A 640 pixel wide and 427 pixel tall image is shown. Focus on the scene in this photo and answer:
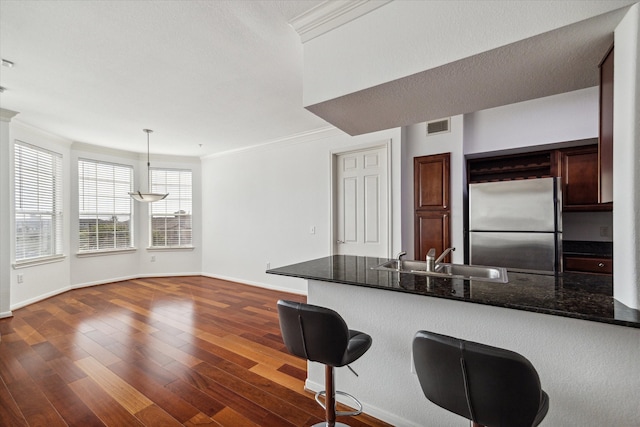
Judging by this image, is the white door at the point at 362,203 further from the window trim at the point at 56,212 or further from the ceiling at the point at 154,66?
the window trim at the point at 56,212

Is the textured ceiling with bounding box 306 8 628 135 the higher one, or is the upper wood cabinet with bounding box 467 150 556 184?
the textured ceiling with bounding box 306 8 628 135

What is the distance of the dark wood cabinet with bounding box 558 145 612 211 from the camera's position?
10.6 ft

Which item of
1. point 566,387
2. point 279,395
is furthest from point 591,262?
point 279,395

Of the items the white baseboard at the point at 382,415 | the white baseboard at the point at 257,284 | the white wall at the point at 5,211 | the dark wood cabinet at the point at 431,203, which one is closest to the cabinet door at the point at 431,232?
the dark wood cabinet at the point at 431,203

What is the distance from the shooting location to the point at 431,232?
3.82 m

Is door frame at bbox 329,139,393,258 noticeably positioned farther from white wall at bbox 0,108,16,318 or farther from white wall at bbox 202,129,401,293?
white wall at bbox 0,108,16,318

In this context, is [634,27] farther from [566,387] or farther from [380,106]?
[566,387]

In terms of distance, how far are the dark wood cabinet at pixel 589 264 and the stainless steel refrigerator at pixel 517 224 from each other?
0.73ft

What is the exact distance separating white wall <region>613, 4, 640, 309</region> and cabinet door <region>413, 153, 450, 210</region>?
8.04 ft

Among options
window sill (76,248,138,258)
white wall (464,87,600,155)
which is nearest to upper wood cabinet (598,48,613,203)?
white wall (464,87,600,155)

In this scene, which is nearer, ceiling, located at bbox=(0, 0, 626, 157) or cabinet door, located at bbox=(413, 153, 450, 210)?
ceiling, located at bbox=(0, 0, 626, 157)

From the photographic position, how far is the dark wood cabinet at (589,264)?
309 centimetres

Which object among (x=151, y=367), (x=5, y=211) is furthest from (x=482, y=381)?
(x=5, y=211)

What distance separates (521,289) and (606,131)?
0.87m
